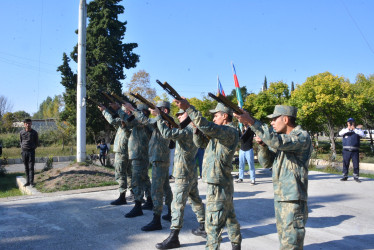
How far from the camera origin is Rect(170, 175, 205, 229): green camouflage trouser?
4164 mm

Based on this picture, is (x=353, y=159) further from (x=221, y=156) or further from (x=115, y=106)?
(x=115, y=106)

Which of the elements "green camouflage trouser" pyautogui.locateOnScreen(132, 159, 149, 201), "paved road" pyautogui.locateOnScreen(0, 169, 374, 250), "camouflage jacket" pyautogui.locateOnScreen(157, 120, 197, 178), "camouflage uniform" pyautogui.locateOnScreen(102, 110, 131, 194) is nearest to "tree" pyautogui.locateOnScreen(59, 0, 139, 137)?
"paved road" pyautogui.locateOnScreen(0, 169, 374, 250)

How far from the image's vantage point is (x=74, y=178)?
28.6 feet

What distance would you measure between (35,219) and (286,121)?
467cm

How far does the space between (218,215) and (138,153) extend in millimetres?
2651

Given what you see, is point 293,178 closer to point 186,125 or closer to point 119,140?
point 186,125

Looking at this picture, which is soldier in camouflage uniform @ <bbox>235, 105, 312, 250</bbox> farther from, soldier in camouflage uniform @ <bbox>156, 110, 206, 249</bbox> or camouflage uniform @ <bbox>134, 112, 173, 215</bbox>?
camouflage uniform @ <bbox>134, 112, 173, 215</bbox>

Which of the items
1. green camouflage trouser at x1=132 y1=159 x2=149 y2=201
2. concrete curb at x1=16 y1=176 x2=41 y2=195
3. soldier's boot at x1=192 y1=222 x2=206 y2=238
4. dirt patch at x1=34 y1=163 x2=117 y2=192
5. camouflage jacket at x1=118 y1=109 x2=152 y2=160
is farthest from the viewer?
dirt patch at x1=34 y1=163 x2=117 y2=192

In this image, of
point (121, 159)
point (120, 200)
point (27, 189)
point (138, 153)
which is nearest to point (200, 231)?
point (138, 153)

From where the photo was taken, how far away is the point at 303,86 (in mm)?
26969

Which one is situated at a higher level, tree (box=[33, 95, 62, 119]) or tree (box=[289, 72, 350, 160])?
tree (box=[33, 95, 62, 119])

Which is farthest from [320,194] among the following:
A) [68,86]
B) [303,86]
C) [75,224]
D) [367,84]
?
[367,84]

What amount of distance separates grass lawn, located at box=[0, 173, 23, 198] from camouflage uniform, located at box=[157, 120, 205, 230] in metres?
6.27

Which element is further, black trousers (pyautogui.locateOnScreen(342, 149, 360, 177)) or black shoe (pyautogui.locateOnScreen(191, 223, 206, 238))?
black trousers (pyautogui.locateOnScreen(342, 149, 360, 177))
